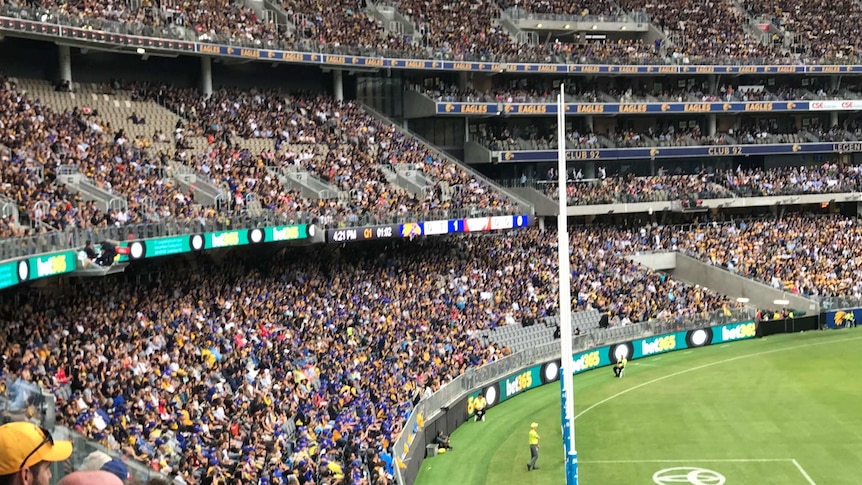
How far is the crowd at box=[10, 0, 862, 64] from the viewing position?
3897cm

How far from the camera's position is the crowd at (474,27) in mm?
38969

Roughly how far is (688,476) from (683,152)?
36.4 m

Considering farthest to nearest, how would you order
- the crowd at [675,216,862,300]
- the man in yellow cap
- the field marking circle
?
the crowd at [675,216,862,300]
the field marking circle
the man in yellow cap

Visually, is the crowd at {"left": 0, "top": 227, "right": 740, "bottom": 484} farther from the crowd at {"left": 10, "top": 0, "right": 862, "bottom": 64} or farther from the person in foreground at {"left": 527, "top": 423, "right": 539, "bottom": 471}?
the crowd at {"left": 10, "top": 0, "right": 862, "bottom": 64}

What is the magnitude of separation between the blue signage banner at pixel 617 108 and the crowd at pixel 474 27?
99.8 inches

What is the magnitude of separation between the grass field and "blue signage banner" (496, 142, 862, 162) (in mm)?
16866

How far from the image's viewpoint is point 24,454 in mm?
4184

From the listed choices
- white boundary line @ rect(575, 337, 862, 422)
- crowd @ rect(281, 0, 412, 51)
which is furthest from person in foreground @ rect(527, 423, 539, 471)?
crowd @ rect(281, 0, 412, 51)

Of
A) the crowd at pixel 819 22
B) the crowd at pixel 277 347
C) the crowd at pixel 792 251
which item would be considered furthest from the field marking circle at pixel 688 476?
the crowd at pixel 819 22

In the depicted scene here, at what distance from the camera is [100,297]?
2555cm

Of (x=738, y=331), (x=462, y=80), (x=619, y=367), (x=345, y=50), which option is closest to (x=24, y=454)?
(x=619, y=367)

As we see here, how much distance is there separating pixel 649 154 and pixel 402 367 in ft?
106

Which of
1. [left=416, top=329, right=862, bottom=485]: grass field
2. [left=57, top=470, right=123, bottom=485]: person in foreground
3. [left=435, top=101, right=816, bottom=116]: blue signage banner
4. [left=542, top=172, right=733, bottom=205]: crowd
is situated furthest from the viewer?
[left=542, top=172, right=733, bottom=205]: crowd

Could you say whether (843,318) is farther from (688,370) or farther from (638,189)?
(638,189)
